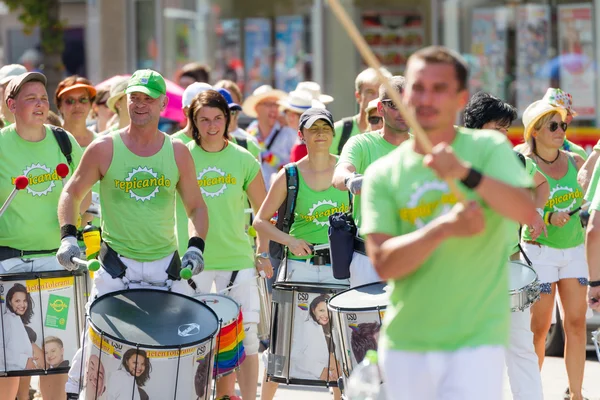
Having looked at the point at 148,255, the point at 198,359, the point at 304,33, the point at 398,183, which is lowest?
the point at 198,359

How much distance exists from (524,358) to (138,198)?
7.44 ft

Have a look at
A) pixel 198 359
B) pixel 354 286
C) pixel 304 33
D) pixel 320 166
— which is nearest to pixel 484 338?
pixel 198 359

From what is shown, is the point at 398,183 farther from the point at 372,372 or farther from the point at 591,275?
the point at 591,275

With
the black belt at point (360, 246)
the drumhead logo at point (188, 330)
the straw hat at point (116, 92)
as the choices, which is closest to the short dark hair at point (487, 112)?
the black belt at point (360, 246)

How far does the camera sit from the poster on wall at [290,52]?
47.9 ft

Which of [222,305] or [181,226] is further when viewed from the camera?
[181,226]

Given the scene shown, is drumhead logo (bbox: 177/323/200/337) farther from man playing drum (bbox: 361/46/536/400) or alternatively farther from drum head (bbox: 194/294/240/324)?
man playing drum (bbox: 361/46/536/400)

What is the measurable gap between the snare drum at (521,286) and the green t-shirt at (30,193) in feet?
8.45

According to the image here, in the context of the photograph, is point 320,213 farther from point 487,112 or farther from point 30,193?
point 30,193

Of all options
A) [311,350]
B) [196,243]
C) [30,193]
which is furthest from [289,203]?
[30,193]

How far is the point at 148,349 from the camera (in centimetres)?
539

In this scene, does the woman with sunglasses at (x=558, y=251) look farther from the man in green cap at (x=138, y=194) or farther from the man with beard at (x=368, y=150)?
the man in green cap at (x=138, y=194)

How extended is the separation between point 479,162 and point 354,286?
2.42 metres

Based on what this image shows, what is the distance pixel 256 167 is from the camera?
24.8ft
